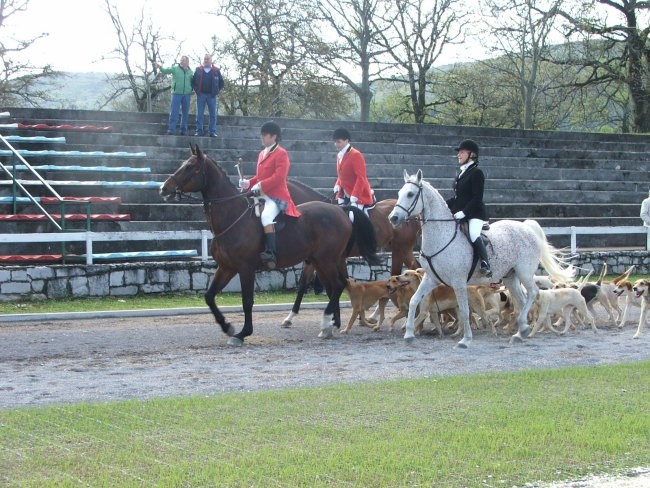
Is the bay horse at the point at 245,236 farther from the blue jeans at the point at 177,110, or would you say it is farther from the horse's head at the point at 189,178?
the blue jeans at the point at 177,110

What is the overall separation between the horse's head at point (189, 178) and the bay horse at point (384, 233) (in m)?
2.65

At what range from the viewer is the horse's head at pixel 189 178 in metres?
13.5

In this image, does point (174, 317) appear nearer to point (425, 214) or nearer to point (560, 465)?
point (425, 214)

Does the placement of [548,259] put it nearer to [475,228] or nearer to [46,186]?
[475,228]

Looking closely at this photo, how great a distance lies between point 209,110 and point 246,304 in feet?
42.4

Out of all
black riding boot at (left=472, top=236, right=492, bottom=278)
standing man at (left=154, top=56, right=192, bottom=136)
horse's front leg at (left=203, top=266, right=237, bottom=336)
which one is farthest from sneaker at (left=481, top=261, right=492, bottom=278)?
standing man at (left=154, top=56, right=192, bottom=136)

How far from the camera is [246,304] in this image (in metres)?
13.7

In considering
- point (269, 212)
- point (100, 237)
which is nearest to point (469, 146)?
point (269, 212)

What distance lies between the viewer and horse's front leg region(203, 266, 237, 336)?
44.9 ft

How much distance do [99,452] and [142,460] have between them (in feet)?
1.33

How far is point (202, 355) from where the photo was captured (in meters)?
12.5

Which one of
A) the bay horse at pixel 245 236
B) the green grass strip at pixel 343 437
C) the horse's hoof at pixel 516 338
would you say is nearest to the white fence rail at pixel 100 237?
the bay horse at pixel 245 236

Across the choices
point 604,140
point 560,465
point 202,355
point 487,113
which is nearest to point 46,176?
point 202,355

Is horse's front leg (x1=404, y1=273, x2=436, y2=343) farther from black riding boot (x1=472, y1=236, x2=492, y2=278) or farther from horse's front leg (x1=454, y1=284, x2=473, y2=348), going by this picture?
black riding boot (x1=472, y1=236, x2=492, y2=278)
